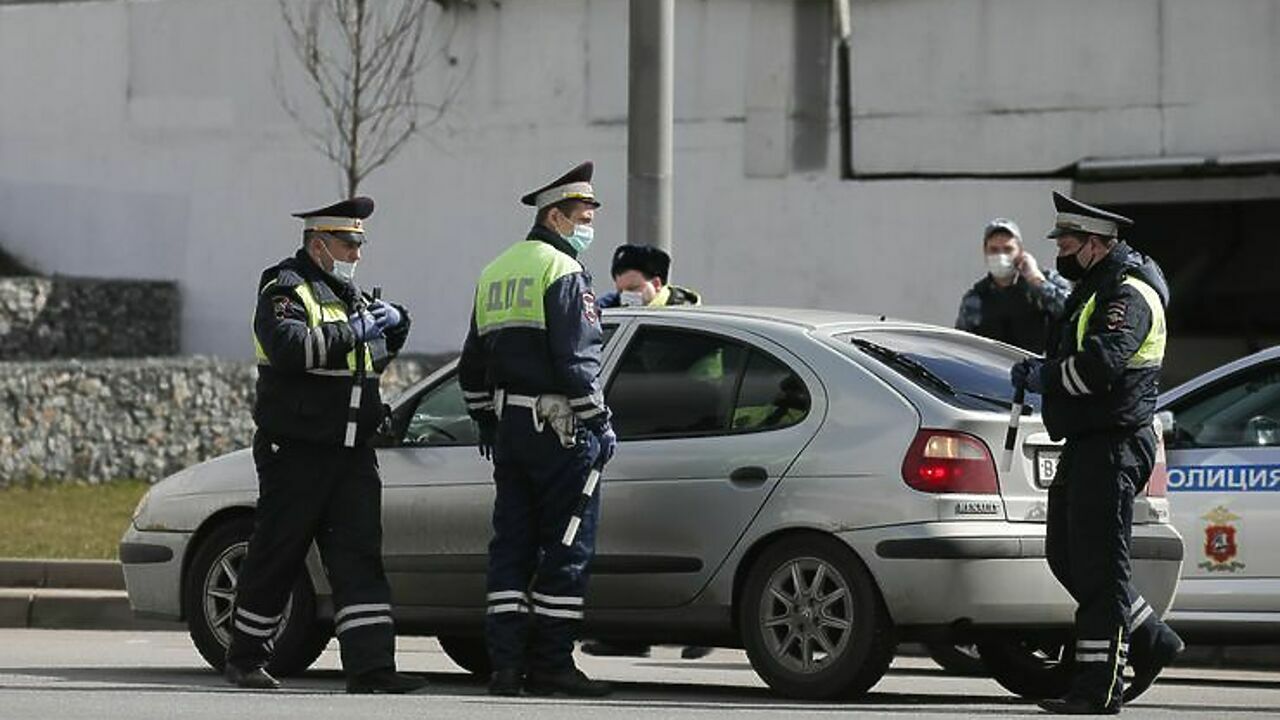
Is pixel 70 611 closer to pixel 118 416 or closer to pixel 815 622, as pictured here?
pixel 118 416

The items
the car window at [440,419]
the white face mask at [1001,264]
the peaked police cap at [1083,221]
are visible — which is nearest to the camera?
A: the peaked police cap at [1083,221]

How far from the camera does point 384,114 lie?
2445 cm

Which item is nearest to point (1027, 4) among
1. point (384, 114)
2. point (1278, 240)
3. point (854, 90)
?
point (854, 90)

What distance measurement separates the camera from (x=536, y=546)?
10.3 metres

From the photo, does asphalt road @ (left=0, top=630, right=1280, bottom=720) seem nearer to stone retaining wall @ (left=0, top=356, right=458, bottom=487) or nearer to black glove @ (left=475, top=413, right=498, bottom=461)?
black glove @ (left=475, top=413, right=498, bottom=461)

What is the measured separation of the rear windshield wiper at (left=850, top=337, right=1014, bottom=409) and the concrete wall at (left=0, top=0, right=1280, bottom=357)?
12121 mm

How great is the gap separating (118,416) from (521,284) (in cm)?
1165

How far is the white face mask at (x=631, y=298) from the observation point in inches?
530

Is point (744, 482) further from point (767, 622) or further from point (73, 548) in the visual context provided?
point (73, 548)

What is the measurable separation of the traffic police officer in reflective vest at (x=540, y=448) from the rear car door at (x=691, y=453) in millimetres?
317

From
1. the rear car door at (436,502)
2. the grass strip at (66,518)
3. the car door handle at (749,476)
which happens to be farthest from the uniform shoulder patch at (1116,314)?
the grass strip at (66,518)

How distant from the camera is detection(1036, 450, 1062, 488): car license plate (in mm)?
10195

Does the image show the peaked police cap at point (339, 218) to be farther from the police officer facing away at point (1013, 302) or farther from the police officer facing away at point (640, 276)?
the police officer facing away at point (1013, 302)

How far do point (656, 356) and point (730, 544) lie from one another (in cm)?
88
